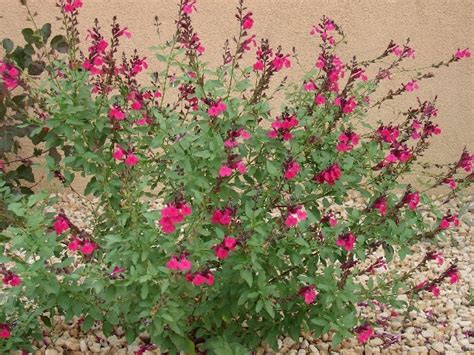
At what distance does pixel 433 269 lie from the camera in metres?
4.51

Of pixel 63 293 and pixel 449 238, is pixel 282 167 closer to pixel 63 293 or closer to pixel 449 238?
pixel 63 293

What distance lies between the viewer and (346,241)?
104 inches

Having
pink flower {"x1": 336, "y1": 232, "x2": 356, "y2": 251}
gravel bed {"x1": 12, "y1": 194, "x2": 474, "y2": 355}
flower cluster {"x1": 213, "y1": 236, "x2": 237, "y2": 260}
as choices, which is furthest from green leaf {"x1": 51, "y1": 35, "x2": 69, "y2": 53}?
pink flower {"x1": 336, "y1": 232, "x2": 356, "y2": 251}

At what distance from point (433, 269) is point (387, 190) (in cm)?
163

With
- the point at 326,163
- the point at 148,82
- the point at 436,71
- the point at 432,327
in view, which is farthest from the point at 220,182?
the point at 436,71

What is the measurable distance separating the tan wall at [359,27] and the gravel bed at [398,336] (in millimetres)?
1587

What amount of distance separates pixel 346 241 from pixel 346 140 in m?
0.38

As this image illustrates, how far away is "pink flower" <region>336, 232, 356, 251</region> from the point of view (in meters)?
2.63

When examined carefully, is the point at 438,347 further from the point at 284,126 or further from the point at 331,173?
the point at 284,126

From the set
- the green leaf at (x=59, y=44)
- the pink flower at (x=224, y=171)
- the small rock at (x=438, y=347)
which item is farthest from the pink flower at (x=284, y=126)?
the green leaf at (x=59, y=44)

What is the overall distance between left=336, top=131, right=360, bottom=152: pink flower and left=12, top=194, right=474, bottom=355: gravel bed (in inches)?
33.0

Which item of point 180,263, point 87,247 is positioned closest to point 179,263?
point 180,263

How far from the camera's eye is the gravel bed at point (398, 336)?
3381 millimetres

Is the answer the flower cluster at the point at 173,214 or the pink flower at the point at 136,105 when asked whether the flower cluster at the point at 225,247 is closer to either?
the flower cluster at the point at 173,214
